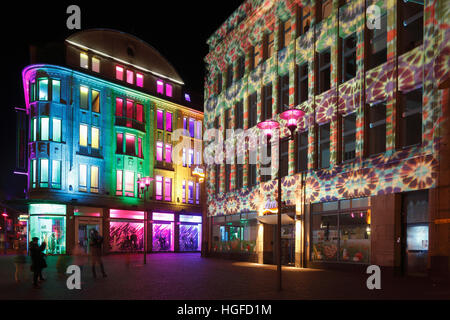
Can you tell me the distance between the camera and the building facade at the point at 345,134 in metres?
16.9

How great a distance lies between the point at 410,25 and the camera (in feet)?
60.9

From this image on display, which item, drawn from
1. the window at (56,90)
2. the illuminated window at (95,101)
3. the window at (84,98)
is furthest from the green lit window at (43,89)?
the illuminated window at (95,101)

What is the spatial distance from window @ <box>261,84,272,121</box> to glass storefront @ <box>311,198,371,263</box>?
27.3 feet

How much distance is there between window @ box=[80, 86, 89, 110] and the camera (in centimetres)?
3966

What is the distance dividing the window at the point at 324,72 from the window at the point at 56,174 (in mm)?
24718

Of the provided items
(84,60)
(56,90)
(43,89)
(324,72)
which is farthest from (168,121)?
(324,72)

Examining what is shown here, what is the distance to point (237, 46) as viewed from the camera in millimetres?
32688

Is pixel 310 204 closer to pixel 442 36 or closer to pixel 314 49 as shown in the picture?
pixel 314 49

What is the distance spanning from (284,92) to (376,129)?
8.46m

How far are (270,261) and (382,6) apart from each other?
16808 mm

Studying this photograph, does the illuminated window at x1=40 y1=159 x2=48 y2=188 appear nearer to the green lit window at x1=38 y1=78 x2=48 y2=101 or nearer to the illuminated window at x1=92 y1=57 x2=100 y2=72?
the green lit window at x1=38 y1=78 x2=48 y2=101

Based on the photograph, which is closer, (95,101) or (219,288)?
(219,288)

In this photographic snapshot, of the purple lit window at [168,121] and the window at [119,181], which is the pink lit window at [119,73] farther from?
the window at [119,181]

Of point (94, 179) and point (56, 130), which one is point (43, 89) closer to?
point (56, 130)
